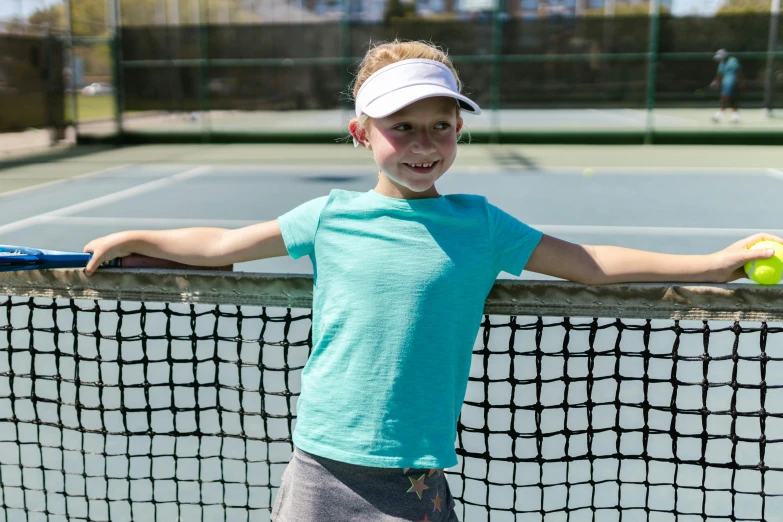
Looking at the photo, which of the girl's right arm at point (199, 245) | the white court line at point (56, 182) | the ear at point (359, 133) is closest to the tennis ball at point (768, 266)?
the ear at point (359, 133)

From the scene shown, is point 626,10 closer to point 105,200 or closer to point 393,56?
point 105,200

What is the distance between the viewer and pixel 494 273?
5.03 ft

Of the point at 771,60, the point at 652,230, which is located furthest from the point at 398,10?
the point at 652,230

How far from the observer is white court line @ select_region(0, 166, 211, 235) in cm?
669

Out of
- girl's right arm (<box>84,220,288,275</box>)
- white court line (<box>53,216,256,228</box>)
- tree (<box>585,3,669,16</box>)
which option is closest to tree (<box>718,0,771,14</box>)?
tree (<box>585,3,669,16</box>)

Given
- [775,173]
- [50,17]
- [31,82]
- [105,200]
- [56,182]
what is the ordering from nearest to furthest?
[105,200]
[56,182]
[775,173]
[31,82]
[50,17]

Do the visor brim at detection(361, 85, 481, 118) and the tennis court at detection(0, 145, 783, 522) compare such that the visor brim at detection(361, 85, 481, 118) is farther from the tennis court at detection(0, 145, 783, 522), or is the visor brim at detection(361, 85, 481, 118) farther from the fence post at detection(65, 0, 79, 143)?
the fence post at detection(65, 0, 79, 143)

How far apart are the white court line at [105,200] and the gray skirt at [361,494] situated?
5.59m

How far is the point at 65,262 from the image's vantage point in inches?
71.0

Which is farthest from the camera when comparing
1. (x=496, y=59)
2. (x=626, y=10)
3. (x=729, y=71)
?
(x=626, y=10)

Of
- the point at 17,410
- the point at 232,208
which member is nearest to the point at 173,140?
the point at 232,208

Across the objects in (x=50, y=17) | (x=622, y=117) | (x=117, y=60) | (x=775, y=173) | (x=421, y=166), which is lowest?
(x=775, y=173)

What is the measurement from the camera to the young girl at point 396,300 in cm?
144

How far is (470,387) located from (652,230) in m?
3.85
